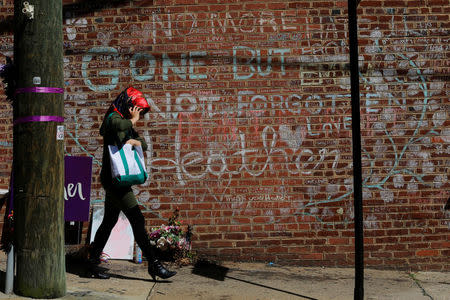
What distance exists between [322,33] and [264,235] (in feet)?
7.58

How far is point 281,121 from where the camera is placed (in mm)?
5797

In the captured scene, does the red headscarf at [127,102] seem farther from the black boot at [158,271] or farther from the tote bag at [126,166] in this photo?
the black boot at [158,271]


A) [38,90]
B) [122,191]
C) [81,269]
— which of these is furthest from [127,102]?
[81,269]

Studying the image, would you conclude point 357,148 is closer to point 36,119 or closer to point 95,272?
point 36,119

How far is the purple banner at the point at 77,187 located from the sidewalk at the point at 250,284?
1.81 ft

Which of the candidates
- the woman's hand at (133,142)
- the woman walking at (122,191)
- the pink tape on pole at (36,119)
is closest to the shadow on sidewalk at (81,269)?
the woman walking at (122,191)

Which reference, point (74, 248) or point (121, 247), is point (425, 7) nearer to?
point (121, 247)

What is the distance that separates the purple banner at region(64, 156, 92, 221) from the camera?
551 cm

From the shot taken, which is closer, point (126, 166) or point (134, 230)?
point (126, 166)

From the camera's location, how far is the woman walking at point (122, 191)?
4.72 m

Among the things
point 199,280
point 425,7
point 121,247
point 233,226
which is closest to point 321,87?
point 425,7

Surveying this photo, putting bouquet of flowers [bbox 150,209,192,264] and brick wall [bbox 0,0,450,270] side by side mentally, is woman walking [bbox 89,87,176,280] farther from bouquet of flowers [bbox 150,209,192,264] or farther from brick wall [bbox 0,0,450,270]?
brick wall [bbox 0,0,450,270]

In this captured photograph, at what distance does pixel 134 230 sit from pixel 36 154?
120cm

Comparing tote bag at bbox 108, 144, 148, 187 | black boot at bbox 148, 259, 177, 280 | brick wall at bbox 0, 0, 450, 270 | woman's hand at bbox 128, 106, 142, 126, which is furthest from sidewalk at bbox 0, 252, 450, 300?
woman's hand at bbox 128, 106, 142, 126
